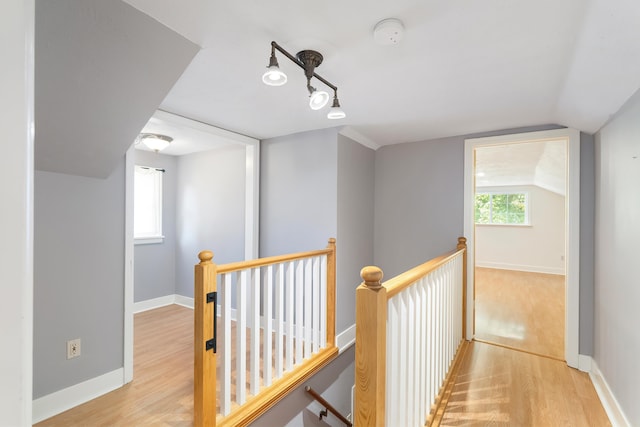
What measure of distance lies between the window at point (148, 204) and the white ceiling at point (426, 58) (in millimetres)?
1955

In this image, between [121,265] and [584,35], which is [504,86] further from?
[121,265]

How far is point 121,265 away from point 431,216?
116 inches

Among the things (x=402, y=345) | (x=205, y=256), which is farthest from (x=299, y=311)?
(x=402, y=345)

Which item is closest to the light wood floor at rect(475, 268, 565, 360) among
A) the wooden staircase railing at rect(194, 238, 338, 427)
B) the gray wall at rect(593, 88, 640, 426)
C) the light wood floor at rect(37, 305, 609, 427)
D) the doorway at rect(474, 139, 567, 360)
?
the doorway at rect(474, 139, 567, 360)

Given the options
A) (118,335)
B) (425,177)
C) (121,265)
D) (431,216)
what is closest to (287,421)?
(118,335)

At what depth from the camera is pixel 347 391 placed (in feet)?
9.86

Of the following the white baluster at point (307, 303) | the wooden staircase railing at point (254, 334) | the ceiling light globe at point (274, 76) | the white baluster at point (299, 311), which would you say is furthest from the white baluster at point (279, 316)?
the ceiling light globe at point (274, 76)

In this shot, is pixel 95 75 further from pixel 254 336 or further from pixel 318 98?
pixel 254 336

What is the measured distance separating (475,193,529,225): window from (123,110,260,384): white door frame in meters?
6.19

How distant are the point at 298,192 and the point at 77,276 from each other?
1936 millimetres

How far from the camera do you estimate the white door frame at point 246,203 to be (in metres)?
2.24

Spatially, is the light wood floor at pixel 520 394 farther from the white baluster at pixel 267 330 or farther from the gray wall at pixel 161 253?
the gray wall at pixel 161 253

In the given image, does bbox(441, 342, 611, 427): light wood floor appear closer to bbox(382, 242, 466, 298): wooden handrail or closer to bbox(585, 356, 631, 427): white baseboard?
bbox(585, 356, 631, 427): white baseboard

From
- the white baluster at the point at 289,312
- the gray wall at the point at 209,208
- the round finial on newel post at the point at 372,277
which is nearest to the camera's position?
the round finial on newel post at the point at 372,277
